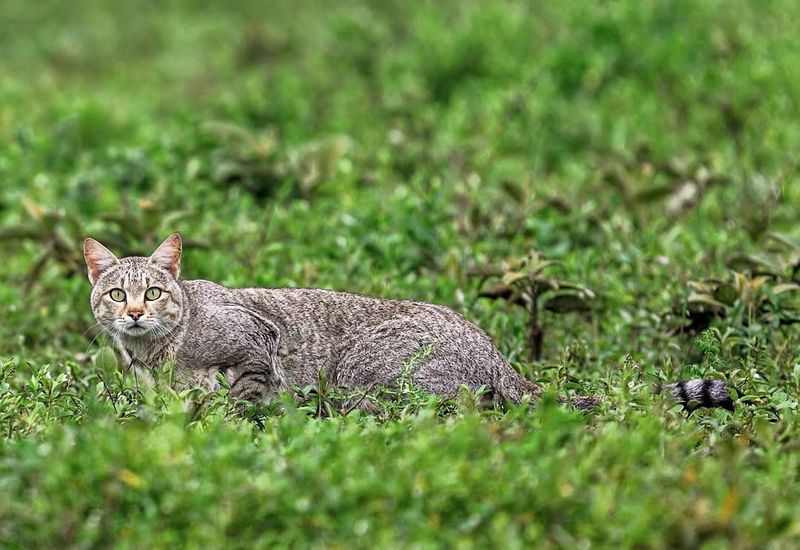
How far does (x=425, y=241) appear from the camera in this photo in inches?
344

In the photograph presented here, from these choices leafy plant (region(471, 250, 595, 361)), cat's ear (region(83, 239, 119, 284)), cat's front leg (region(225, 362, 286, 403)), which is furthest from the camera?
leafy plant (region(471, 250, 595, 361))

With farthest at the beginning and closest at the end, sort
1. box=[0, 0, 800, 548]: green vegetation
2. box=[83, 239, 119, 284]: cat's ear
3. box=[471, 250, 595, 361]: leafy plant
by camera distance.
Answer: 1. box=[471, 250, 595, 361]: leafy plant
2. box=[83, 239, 119, 284]: cat's ear
3. box=[0, 0, 800, 548]: green vegetation

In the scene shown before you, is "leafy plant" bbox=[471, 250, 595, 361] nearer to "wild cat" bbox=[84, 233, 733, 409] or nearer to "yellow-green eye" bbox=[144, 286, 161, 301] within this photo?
"wild cat" bbox=[84, 233, 733, 409]

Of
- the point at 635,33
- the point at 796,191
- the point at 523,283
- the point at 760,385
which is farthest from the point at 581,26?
the point at 760,385

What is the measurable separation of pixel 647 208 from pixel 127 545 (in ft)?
20.4

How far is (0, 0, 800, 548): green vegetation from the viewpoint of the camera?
15.2 ft

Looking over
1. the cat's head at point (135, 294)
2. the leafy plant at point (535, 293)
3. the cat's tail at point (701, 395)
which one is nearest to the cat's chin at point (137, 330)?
the cat's head at point (135, 294)

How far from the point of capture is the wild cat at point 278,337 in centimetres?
658

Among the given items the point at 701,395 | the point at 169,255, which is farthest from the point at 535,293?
the point at 169,255

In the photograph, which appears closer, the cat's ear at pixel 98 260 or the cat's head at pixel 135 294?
the cat's head at pixel 135 294

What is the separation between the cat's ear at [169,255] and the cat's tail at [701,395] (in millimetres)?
2699

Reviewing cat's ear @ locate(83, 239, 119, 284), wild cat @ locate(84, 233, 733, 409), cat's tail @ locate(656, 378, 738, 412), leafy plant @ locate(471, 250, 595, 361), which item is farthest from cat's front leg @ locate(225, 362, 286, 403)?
cat's tail @ locate(656, 378, 738, 412)

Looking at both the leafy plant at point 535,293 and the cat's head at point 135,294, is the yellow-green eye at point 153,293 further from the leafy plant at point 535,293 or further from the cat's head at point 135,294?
the leafy plant at point 535,293

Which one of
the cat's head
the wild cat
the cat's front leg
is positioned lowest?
the cat's front leg
